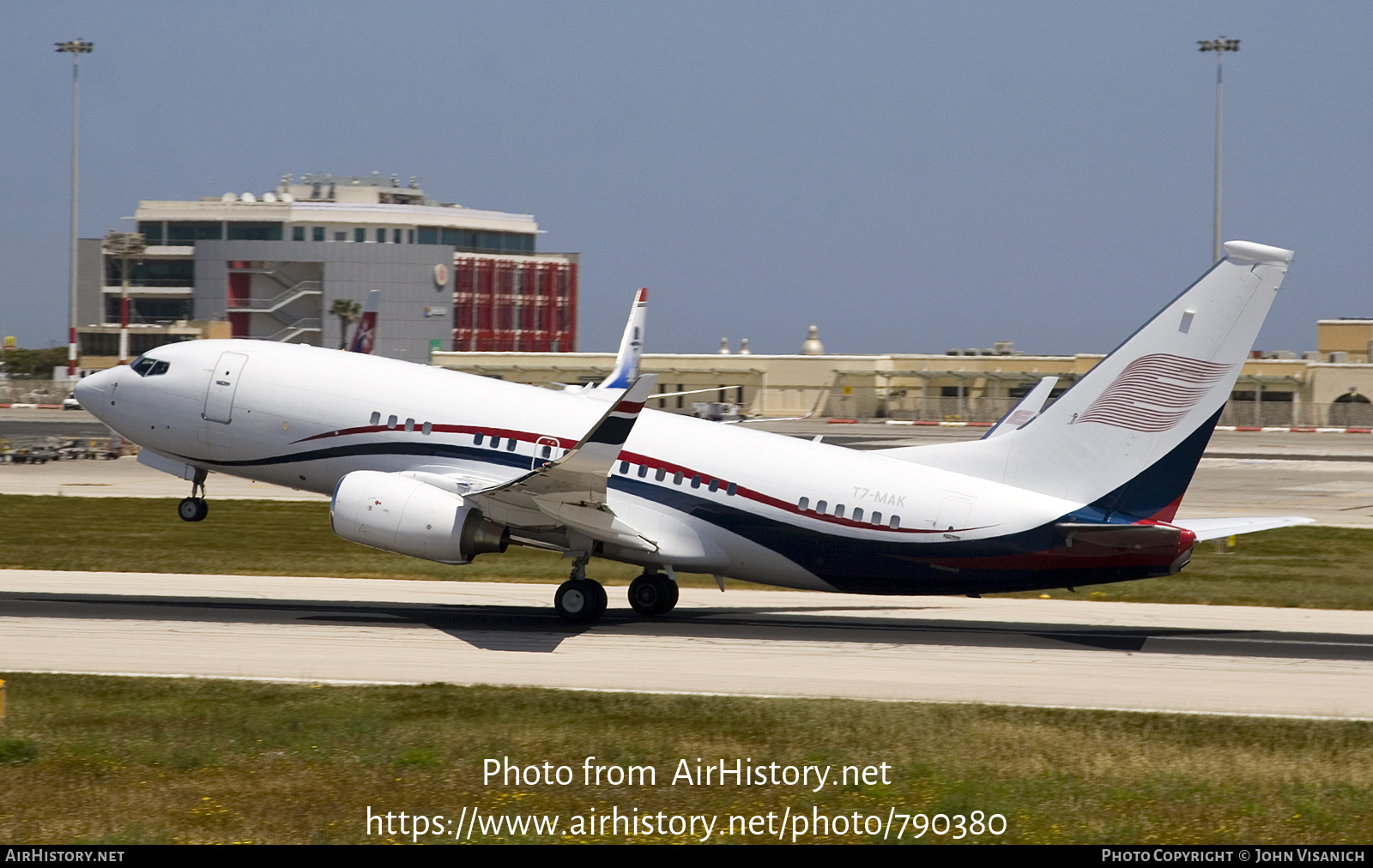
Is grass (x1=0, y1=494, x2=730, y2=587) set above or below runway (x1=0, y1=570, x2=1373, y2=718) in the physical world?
below

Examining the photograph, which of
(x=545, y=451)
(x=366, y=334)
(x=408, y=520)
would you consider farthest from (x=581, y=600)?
(x=366, y=334)

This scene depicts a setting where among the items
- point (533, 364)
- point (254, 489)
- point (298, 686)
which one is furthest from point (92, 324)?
point (298, 686)

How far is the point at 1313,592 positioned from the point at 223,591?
26575 mm

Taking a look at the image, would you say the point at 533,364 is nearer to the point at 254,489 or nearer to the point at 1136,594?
the point at 254,489

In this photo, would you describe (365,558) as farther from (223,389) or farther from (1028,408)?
(1028,408)

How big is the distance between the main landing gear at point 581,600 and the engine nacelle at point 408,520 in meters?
2.44

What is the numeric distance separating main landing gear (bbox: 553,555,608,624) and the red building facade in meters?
154

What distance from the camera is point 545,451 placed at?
29469 millimetres

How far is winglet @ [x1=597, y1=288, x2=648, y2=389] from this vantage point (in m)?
44.2

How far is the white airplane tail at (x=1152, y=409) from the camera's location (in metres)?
25.9

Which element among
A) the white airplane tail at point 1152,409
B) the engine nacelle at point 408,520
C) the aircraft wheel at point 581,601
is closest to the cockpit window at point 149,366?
the engine nacelle at point 408,520

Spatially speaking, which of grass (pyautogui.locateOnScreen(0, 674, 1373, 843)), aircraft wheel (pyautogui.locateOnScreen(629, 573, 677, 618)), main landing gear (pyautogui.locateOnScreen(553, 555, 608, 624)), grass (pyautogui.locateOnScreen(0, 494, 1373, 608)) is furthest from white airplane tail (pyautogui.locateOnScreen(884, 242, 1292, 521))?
grass (pyautogui.locateOnScreen(0, 494, 1373, 608))

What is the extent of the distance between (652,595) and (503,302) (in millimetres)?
163788

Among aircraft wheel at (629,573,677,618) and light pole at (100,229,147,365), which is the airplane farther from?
light pole at (100,229,147,365)
